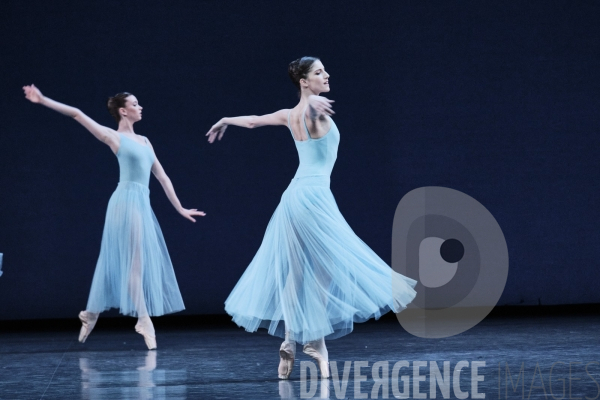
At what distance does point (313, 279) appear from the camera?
8.86ft

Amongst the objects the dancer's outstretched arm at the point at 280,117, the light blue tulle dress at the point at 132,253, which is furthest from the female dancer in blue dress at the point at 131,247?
the dancer's outstretched arm at the point at 280,117

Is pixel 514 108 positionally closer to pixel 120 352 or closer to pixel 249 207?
pixel 249 207

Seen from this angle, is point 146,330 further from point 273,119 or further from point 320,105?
point 320,105

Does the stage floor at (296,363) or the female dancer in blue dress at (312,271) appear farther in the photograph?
the female dancer in blue dress at (312,271)

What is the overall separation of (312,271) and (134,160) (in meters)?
1.62

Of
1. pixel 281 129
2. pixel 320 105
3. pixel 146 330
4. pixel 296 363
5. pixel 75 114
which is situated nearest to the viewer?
pixel 320 105

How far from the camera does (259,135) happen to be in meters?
5.39

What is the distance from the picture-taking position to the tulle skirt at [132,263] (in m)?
3.89

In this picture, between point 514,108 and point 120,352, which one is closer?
point 120,352

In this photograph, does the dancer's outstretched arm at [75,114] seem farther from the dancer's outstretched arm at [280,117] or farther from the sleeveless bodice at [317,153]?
the sleeveless bodice at [317,153]

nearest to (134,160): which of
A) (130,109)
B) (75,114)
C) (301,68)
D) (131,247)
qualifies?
(130,109)

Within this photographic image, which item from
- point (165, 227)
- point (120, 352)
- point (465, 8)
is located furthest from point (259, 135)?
point (120, 352)

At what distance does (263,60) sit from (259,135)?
55 cm

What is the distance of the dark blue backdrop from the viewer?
530 centimetres
